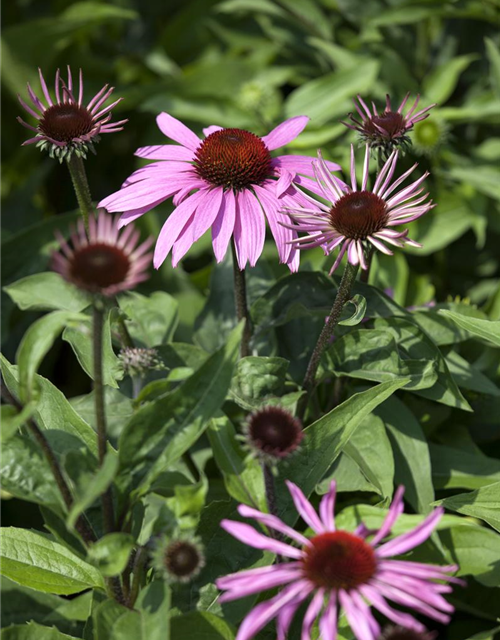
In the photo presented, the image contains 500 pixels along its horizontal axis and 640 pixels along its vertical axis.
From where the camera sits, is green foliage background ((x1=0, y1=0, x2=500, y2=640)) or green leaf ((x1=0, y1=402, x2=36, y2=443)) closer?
green leaf ((x1=0, y1=402, x2=36, y2=443))

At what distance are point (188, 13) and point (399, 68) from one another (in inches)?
28.7

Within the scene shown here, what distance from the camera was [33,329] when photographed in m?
0.76

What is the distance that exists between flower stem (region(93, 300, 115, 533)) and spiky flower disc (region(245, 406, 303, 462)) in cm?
14

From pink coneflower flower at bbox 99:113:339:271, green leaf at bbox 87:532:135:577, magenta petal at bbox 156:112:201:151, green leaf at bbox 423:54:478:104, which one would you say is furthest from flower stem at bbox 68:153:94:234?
green leaf at bbox 423:54:478:104

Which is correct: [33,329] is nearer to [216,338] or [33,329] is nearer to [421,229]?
[216,338]

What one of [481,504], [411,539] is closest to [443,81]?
[481,504]

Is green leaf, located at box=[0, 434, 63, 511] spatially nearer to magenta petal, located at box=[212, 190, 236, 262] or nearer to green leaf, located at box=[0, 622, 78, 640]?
green leaf, located at box=[0, 622, 78, 640]

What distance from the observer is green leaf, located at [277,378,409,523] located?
0.94 meters

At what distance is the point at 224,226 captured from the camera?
3.34 feet

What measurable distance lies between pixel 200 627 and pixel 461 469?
0.56m

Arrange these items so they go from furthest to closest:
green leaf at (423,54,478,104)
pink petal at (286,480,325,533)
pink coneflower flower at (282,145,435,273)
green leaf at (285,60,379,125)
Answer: green leaf at (423,54,478,104) < green leaf at (285,60,379,125) < pink coneflower flower at (282,145,435,273) < pink petal at (286,480,325,533)


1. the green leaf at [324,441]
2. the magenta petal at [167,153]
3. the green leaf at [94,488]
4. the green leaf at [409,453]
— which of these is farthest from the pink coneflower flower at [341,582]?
the magenta petal at [167,153]

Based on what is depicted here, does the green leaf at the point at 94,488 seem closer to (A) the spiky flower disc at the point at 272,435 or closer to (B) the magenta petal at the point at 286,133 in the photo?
(A) the spiky flower disc at the point at 272,435

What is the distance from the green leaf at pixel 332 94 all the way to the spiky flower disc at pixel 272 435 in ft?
3.83
